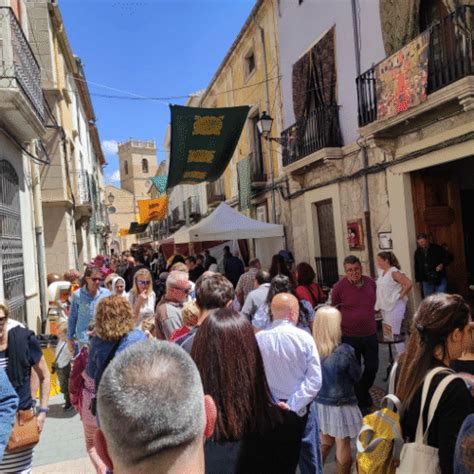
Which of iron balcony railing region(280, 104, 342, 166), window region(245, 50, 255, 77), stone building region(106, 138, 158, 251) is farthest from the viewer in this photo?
stone building region(106, 138, 158, 251)

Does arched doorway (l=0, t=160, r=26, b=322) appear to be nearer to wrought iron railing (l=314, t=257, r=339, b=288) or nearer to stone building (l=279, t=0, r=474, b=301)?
stone building (l=279, t=0, r=474, b=301)

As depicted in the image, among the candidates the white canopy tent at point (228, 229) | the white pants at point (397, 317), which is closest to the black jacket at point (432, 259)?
the white pants at point (397, 317)

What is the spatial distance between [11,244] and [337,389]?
5746mm

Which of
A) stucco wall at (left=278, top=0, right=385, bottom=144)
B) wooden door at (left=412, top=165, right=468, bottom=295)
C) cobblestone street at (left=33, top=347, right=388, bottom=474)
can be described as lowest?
cobblestone street at (left=33, top=347, right=388, bottom=474)

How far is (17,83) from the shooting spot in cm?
559

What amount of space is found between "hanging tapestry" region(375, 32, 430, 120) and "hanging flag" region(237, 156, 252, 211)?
22.3 ft

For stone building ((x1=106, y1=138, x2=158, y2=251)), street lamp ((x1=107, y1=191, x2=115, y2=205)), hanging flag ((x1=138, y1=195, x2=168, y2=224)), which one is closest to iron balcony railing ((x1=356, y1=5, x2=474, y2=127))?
hanging flag ((x1=138, y1=195, x2=168, y2=224))

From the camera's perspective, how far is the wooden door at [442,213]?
7230 mm

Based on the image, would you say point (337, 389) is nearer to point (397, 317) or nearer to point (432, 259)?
point (397, 317)

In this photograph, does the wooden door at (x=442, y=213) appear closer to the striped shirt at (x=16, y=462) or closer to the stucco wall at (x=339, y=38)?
the stucco wall at (x=339, y=38)

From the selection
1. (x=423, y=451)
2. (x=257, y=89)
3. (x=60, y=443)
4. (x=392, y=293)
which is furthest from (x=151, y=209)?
(x=423, y=451)

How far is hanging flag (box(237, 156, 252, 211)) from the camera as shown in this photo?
13.5 meters

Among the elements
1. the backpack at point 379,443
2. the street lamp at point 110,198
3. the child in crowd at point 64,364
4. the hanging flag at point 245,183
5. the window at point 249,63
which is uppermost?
the street lamp at point 110,198

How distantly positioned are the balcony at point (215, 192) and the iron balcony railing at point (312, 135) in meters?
7.32
